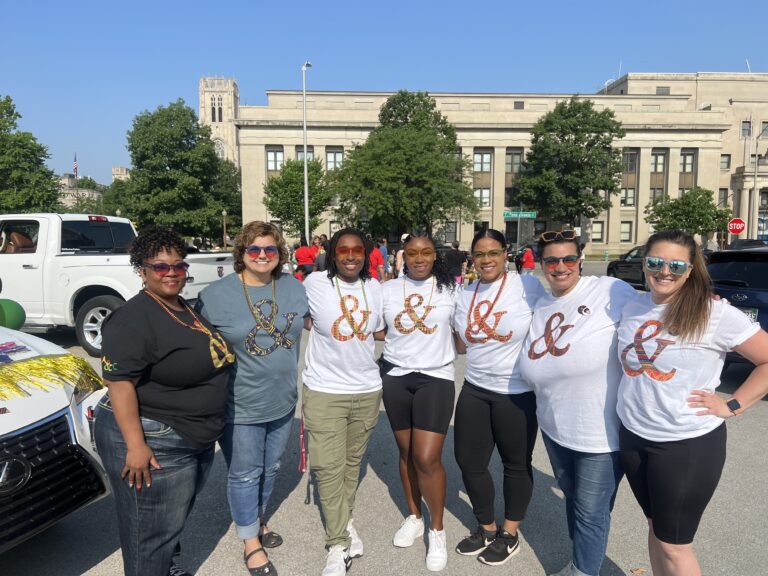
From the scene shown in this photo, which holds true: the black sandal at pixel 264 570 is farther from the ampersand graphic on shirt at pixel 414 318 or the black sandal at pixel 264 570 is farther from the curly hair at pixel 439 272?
the curly hair at pixel 439 272

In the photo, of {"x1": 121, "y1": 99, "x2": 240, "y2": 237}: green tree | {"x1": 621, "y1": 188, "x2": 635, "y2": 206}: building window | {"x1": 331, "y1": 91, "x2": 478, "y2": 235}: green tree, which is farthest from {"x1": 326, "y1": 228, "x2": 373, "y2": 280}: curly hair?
{"x1": 621, "y1": 188, "x2": 635, "y2": 206}: building window

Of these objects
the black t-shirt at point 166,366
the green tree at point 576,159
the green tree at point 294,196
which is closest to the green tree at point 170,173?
the green tree at point 294,196

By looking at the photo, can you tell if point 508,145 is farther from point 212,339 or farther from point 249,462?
point 212,339

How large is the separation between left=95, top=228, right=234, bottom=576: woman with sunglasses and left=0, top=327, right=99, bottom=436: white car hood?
1.77 ft

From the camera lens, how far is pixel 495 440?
304cm

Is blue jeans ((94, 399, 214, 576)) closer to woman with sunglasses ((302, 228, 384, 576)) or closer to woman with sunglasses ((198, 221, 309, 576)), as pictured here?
woman with sunglasses ((198, 221, 309, 576))

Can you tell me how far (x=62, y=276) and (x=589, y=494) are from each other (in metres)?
8.27

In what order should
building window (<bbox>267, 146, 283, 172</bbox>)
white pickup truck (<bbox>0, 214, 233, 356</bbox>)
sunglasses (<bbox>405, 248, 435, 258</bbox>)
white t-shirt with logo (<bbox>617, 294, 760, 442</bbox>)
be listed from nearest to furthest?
white t-shirt with logo (<bbox>617, 294, 760, 442</bbox>)
sunglasses (<bbox>405, 248, 435, 258</bbox>)
white pickup truck (<bbox>0, 214, 233, 356</bbox>)
building window (<bbox>267, 146, 283, 172</bbox>)

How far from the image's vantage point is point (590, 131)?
4884 cm

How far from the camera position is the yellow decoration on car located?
2.68 meters

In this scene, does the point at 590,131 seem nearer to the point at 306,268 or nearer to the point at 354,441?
the point at 306,268

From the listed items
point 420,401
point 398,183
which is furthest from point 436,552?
point 398,183

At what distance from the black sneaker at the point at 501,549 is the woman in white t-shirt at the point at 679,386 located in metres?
0.95

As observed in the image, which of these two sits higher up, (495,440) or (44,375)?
(44,375)
